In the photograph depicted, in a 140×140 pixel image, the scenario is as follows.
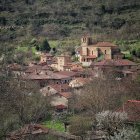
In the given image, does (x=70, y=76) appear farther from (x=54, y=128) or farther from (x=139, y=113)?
(x=139, y=113)

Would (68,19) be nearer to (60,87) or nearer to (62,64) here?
(62,64)

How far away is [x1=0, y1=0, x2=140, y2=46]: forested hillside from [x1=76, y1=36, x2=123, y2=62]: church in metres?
8.75

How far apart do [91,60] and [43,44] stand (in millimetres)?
8606

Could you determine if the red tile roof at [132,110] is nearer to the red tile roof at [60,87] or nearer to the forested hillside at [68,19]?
the red tile roof at [60,87]

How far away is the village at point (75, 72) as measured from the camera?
33575mm

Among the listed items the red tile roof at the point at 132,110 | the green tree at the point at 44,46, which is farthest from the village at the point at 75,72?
the green tree at the point at 44,46

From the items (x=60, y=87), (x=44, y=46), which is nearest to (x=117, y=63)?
(x=60, y=87)

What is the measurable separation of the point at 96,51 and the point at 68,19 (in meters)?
24.1

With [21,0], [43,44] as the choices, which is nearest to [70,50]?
[43,44]

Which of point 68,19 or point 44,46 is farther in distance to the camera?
point 68,19

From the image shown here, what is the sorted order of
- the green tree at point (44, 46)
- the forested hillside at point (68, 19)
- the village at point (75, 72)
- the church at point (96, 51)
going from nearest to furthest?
the village at point (75, 72) → the church at point (96, 51) → the green tree at point (44, 46) → the forested hillside at point (68, 19)

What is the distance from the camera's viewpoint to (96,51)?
172 feet

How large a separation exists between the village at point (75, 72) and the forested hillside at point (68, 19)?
30.6 ft

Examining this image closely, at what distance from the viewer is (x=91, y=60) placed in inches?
2018
